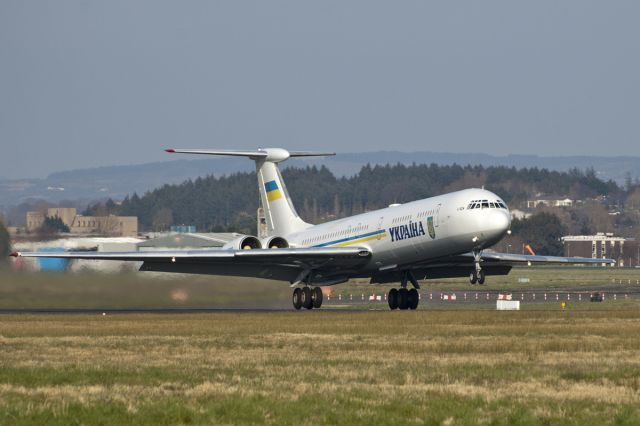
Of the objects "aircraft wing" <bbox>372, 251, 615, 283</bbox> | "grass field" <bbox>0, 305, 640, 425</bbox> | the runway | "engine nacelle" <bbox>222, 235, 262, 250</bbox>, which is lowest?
"grass field" <bbox>0, 305, 640, 425</bbox>

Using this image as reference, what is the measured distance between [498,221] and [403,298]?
8.10 m

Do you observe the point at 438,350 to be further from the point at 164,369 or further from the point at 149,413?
the point at 149,413

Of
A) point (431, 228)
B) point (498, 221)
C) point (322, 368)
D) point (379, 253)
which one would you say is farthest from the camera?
point (379, 253)

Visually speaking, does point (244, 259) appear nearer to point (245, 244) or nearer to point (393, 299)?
point (245, 244)

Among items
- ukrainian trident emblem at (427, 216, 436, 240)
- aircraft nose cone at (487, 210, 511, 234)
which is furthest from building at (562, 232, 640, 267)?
aircraft nose cone at (487, 210, 511, 234)

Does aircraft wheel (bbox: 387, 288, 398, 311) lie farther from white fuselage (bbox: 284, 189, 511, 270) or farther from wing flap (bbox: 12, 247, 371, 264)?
wing flap (bbox: 12, 247, 371, 264)

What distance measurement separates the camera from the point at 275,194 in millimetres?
56250

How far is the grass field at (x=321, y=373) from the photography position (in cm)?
1738

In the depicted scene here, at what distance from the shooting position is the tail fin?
183 ft

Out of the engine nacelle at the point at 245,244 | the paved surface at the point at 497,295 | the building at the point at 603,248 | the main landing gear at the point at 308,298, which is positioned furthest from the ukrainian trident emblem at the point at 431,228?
the building at the point at 603,248

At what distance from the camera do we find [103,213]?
196750 millimetres

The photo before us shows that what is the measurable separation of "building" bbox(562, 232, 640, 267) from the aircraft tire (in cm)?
12759

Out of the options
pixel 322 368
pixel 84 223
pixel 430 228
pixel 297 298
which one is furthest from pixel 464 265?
pixel 84 223

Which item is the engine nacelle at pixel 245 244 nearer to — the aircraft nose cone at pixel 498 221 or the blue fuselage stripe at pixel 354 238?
the blue fuselage stripe at pixel 354 238
